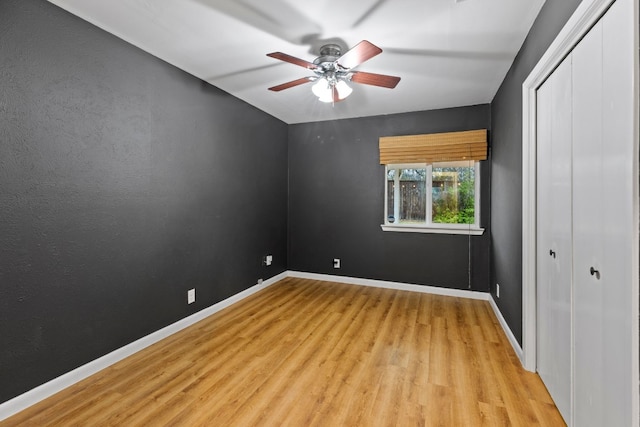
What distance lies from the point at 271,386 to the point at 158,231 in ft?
5.33

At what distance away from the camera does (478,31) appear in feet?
6.93

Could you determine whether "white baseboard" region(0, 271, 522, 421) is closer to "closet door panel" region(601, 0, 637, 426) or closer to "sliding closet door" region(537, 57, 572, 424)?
"sliding closet door" region(537, 57, 572, 424)

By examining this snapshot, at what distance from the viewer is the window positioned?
147 inches

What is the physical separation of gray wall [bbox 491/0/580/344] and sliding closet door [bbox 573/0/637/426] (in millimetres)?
499

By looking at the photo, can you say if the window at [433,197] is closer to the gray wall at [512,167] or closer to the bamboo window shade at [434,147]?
the bamboo window shade at [434,147]

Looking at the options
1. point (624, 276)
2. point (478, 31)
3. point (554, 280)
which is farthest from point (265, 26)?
point (554, 280)

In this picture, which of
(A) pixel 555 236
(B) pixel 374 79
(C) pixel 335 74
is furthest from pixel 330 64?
(A) pixel 555 236

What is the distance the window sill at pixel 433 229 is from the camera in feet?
12.0

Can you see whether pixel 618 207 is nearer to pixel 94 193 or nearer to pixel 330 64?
pixel 330 64

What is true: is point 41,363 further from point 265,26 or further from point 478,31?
point 478,31

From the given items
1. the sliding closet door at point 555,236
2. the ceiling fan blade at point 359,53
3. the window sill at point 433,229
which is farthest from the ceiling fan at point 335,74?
the window sill at point 433,229

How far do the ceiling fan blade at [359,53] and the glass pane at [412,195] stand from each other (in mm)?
2291

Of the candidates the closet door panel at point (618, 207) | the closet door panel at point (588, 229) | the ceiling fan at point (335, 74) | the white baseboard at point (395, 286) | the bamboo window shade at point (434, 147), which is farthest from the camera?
the white baseboard at point (395, 286)

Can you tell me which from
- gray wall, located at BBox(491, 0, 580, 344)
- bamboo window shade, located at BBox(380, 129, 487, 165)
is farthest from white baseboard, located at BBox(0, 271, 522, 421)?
bamboo window shade, located at BBox(380, 129, 487, 165)
